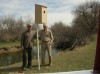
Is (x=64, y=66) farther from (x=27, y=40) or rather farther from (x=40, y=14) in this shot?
(x=40, y=14)

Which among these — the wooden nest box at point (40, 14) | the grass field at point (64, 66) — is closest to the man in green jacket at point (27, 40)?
the wooden nest box at point (40, 14)

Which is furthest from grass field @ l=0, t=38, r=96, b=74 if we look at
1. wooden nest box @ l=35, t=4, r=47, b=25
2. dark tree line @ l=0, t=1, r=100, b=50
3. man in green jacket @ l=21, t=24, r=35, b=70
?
dark tree line @ l=0, t=1, r=100, b=50

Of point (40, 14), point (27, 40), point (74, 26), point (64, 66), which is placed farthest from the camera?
point (74, 26)

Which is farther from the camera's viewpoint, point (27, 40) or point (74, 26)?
point (74, 26)

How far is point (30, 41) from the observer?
10078 millimetres

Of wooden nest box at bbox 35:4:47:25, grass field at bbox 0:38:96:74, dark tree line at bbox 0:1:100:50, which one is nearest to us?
wooden nest box at bbox 35:4:47:25

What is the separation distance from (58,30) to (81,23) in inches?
170

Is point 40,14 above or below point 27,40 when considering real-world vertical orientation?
above

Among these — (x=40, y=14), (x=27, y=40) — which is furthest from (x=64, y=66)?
(x=40, y=14)

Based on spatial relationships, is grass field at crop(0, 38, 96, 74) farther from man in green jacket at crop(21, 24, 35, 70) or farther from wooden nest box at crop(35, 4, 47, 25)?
wooden nest box at crop(35, 4, 47, 25)

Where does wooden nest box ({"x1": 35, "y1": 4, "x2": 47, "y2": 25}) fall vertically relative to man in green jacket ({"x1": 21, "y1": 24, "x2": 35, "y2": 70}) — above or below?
above

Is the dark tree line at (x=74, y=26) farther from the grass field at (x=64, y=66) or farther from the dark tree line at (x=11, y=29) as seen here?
the grass field at (x=64, y=66)

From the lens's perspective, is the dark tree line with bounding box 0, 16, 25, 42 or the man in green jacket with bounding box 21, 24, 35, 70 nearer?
the man in green jacket with bounding box 21, 24, 35, 70

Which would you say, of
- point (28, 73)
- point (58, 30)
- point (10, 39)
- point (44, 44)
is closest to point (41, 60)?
point (44, 44)
